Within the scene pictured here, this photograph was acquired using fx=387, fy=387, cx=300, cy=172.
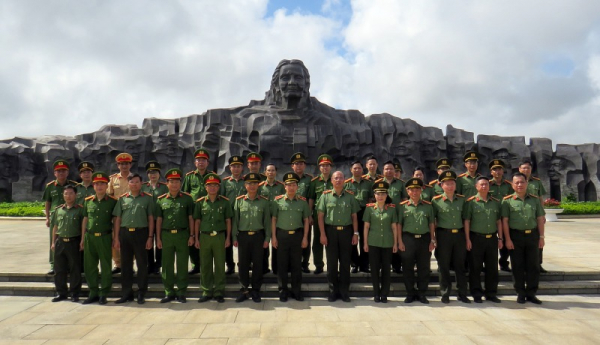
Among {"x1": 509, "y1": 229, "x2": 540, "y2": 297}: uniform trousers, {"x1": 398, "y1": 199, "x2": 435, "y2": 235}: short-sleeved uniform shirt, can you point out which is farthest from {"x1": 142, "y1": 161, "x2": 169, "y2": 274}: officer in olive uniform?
{"x1": 509, "y1": 229, "x2": 540, "y2": 297}: uniform trousers

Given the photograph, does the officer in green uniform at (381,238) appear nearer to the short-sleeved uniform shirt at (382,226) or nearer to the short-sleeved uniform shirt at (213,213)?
the short-sleeved uniform shirt at (382,226)

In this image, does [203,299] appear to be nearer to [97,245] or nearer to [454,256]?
[97,245]

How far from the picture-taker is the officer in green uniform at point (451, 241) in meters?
4.73

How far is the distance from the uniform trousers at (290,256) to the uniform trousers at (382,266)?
0.90m

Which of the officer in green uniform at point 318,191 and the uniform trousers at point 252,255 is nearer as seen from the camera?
the uniform trousers at point 252,255

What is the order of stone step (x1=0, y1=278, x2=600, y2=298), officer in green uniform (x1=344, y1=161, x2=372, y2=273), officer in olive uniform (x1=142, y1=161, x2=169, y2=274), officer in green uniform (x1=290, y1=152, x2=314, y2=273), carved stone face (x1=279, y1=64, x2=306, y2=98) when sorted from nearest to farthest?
1. stone step (x1=0, y1=278, x2=600, y2=298)
2. officer in olive uniform (x1=142, y1=161, x2=169, y2=274)
3. officer in green uniform (x1=344, y1=161, x2=372, y2=273)
4. officer in green uniform (x1=290, y1=152, x2=314, y2=273)
5. carved stone face (x1=279, y1=64, x2=306, y2=98)

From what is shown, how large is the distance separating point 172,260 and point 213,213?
0.78 meters

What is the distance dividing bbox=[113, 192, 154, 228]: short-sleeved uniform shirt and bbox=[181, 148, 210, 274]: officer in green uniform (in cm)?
82

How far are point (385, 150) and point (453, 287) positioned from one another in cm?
1245

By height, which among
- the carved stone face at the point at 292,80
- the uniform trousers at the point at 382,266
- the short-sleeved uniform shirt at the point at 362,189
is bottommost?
the uniform trousers at the point at 382,266

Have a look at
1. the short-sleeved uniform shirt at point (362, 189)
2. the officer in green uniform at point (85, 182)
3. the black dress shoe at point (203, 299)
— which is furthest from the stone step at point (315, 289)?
the officer in green uniform at point (85, 182)

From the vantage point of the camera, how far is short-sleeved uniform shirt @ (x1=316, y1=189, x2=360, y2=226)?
4789 millimetres

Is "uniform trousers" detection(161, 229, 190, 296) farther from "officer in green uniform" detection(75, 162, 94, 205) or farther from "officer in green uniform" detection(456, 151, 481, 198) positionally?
"officer in green uniform" detection(456, 151, 481, 198)

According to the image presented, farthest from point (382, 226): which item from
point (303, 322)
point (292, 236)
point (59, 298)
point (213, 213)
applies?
point (59, 298)
